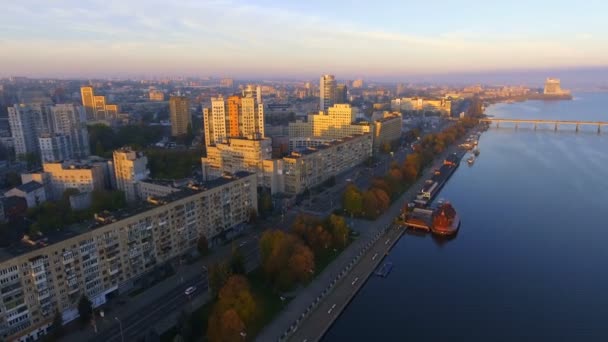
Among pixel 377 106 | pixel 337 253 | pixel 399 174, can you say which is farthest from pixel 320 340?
pixel 377 106

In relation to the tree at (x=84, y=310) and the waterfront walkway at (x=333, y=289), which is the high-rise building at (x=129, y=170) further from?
the waterfront walkway at (x=333, y=289)

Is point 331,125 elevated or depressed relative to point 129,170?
elevated

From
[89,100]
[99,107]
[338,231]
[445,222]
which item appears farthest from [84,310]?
[89,100]

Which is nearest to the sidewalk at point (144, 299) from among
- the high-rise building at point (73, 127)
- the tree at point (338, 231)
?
the tree at point (338, 231)

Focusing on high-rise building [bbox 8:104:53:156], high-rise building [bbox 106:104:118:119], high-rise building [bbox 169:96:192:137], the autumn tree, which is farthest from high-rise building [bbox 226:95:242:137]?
high-rise building [bbox 106:104:118:119]

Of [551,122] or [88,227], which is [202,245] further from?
[551,122]

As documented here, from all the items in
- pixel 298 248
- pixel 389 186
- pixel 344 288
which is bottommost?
pixel 344 288

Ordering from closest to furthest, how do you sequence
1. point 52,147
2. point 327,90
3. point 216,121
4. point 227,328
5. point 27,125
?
point 227,328, point 52,147, point 27,125, point 216,121, point 327,90

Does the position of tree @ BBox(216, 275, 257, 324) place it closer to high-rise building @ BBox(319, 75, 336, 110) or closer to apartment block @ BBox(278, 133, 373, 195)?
apartment block @ BBox(278, 133, 373, 195)
